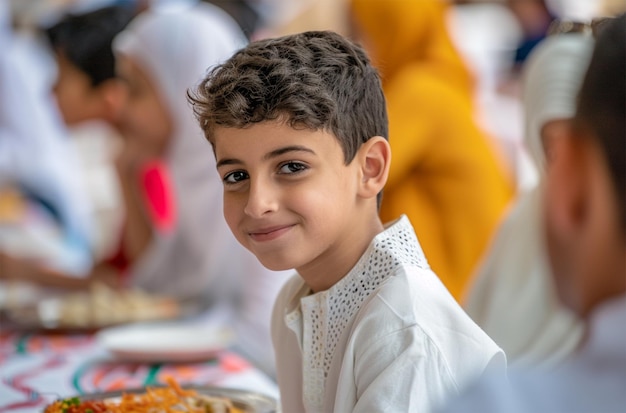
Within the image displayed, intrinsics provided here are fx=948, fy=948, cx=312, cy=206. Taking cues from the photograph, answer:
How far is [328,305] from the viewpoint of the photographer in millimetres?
1203

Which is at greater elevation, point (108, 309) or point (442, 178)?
point (442, 178)

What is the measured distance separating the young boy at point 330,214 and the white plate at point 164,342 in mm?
620

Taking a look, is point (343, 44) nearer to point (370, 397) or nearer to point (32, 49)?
point (370, 397)

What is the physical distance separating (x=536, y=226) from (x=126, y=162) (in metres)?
1.38

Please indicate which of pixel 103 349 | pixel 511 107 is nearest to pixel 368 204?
pixel 103 349

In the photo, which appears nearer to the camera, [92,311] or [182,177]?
[92,311]

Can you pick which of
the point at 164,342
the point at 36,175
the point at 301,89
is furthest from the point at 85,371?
the point at 36,175

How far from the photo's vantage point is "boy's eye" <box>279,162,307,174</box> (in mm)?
1147

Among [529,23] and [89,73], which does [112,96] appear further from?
[529,23]

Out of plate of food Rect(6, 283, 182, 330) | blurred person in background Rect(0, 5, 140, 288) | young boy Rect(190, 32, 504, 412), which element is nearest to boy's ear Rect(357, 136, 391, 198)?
young boy Rect(190, 32, 504, 412)

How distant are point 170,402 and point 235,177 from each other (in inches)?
14.7

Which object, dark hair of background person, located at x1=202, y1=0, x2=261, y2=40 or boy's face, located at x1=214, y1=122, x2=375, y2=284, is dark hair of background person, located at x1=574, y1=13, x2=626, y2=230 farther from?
dark hair of background person, located at x1=202, y1=0, x2=261, y2=40

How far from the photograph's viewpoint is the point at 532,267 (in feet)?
7.18

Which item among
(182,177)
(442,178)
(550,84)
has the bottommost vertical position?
(550,84)
